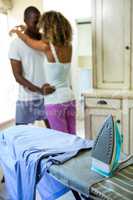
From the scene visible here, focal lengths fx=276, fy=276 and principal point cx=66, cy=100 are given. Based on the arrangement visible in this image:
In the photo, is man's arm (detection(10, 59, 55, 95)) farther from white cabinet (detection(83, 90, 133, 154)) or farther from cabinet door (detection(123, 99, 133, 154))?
cabinet door (detection(123, 99, 133, 154))

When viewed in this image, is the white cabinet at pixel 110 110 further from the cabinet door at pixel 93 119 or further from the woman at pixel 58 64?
the woman at pixel 58 64

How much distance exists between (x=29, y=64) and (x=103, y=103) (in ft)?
2.48

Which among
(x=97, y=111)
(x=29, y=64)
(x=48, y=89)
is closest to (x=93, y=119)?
(x=97, y=111)

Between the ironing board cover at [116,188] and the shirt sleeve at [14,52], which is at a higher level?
Answer: the shirt sleeve at [14,52]

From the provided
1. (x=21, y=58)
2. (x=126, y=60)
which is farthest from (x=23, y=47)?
(x=126, y=60)

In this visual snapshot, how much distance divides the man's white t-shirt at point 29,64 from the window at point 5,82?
73 centimetres

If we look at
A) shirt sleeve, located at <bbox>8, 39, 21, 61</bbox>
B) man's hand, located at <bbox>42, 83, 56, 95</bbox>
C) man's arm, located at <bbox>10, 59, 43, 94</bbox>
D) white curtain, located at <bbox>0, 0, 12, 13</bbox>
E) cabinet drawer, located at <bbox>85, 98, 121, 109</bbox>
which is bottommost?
cabinet drawer, located at <bbox>85, 98, 121, 109</bbox>

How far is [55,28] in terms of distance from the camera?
199 cm

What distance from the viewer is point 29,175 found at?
140 centimetres

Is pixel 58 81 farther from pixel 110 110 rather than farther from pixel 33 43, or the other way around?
pixel 110 110

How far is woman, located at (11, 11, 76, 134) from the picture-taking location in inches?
79.0

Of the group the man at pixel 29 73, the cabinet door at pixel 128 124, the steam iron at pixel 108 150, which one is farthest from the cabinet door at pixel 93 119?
the steam iron at pixel 108 150

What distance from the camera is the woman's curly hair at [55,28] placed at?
199 cm

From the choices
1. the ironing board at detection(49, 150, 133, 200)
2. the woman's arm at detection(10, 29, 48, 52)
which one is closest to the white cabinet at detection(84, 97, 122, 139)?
the woman's arm at detection(10, 29, 48, 52)
